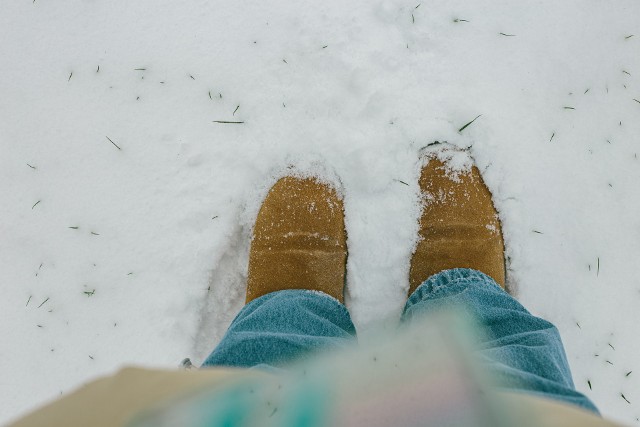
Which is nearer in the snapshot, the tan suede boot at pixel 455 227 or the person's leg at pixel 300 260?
the person's leg at pixel 300 260

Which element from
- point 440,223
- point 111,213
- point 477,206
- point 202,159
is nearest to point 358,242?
point 440,223

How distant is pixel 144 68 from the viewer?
4.32 ft

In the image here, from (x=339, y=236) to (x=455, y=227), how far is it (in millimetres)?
306

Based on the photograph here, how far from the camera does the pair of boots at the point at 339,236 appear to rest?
125cm

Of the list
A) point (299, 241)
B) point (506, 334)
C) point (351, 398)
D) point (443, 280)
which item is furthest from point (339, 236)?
point (351, 398)

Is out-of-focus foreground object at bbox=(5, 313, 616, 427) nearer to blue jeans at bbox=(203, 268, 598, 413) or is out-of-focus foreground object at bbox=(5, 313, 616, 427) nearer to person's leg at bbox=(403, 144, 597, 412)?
blue jeans at bbox=(203, 268, 598, 413)

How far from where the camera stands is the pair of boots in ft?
4.10

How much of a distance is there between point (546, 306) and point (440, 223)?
1.21 feet

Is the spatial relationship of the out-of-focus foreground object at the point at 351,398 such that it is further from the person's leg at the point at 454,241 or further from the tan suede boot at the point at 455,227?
the tan suede boot at the point at 455,227

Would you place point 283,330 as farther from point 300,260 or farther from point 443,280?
point 443,280

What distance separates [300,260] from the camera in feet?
4.10

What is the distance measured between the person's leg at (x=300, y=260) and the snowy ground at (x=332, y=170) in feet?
0.21

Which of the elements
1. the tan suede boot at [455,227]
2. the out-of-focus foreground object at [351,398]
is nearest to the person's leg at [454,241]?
the tan suede boot at [455,227]

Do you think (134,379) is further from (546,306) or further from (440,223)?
(546,306)
